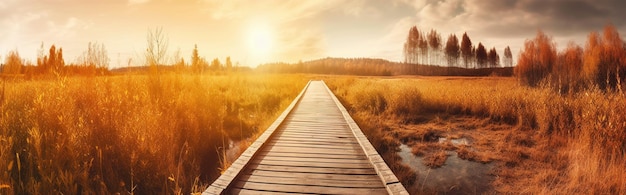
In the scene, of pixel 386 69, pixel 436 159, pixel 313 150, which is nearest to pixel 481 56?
pixel 386 69

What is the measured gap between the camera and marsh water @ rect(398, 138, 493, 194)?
5.30m

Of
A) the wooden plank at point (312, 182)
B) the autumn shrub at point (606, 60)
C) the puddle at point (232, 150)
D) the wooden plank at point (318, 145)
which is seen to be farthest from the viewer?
the autumn shrub at point (606, 60)

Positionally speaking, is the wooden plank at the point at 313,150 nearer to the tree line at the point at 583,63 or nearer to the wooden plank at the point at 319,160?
the wooden plank at the point at 319,160

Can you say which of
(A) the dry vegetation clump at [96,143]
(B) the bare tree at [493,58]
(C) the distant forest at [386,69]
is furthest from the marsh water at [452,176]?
(B) the bare tree at [493,58]

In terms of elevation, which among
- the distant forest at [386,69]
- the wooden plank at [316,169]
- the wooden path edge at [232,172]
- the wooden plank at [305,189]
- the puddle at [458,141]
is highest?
the distant forest at [386,69]

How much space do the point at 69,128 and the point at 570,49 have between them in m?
17.8

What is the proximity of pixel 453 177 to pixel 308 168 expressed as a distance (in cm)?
287

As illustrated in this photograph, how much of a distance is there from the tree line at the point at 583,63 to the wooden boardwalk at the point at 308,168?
887cm

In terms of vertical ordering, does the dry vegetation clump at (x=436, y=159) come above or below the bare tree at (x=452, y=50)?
below

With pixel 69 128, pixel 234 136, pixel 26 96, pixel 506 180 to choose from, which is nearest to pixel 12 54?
pixel 26 96

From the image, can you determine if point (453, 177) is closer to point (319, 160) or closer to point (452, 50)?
point (319, 160)

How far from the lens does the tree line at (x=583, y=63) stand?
41.3 ft

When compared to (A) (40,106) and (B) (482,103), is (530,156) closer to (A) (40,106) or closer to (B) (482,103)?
(B) (482,103)

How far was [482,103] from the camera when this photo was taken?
1145 cm
